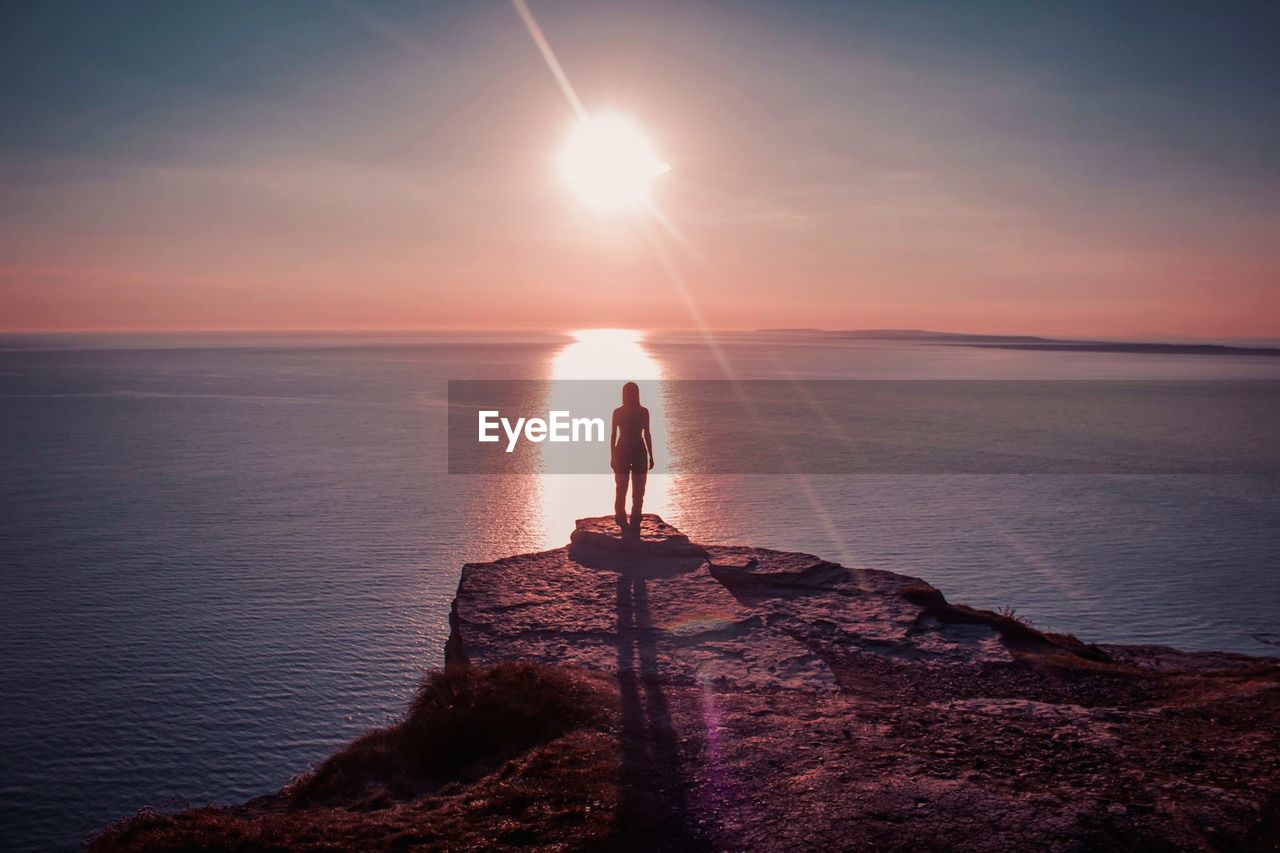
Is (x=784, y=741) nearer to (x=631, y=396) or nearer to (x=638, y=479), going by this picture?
(x=638, y=479)

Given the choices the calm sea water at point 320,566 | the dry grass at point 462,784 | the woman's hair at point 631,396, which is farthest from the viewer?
the calm sea water at point 320,566

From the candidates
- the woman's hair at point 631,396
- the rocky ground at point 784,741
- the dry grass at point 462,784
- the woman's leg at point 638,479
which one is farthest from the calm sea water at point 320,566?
the woman's hair at point 631,396

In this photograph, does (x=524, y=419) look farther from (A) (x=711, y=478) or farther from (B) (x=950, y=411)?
(B) (x=950, y=411)

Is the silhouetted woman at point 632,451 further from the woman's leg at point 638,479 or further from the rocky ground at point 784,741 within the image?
the rocky ground at point 784,741

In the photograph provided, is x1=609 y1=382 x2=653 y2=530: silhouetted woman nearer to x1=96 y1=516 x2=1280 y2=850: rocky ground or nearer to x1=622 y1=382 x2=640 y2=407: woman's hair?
x1=622 y1=382 x2=640 y2=407: woman's hair

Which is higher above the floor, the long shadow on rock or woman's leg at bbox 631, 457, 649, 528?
woman's leg at bbox 631, 457, 649, 528

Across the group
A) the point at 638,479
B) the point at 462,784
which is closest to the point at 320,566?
the point at 638,479

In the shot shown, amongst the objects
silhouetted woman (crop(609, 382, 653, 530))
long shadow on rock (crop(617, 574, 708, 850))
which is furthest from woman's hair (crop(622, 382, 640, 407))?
long shadow on rock (crop(617, 574, 708, 850))
